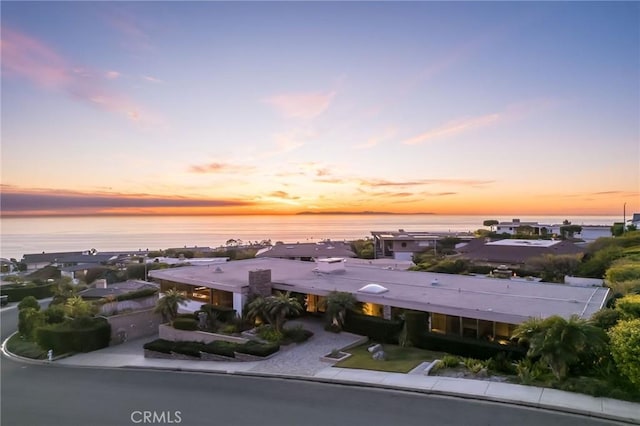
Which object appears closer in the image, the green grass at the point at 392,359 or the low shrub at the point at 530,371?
the low shrub at the point at 530,371

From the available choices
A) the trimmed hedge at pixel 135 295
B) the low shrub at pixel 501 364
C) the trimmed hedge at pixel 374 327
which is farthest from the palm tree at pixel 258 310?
the low shrub at pixel 501 364

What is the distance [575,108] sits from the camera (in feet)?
90.6

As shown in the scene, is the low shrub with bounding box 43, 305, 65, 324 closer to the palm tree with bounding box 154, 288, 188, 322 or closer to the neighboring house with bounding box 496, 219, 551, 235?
the palm tree with bounding box 154, 288, 188, 322

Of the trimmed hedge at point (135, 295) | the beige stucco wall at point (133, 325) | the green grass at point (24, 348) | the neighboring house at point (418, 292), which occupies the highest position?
the neighboring house at point (418, 292)

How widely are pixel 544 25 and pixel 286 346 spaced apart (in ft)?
67.4

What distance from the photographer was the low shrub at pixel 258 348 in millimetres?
19466

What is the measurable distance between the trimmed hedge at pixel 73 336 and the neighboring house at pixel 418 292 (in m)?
6.08

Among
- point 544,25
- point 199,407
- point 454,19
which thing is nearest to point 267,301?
point 199,407

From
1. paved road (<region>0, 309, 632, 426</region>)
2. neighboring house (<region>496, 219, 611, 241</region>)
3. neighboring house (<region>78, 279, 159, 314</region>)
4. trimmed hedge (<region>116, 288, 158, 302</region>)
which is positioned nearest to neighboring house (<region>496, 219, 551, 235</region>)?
neighboring house (<region>496, 219, 611, 241</region>)

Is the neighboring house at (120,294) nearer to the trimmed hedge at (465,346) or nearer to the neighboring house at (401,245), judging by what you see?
the trimmed hedge at (465,346)

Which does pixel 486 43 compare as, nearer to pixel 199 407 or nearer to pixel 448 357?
pixel 448 357
